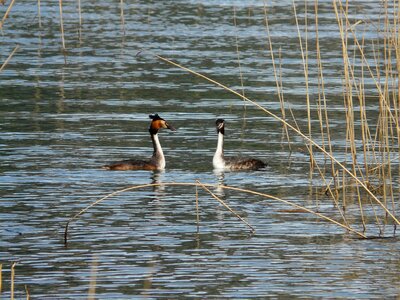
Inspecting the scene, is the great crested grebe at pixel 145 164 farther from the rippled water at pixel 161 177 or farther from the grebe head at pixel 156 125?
the grebe head at pixel 156 125

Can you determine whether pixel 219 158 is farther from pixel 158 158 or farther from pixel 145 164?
pixel 145 164

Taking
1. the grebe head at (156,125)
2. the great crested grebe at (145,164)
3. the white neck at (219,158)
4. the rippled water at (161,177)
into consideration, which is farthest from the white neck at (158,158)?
the white neck at (219,158)

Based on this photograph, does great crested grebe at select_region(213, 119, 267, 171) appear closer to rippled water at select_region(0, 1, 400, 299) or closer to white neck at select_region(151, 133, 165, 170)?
rippled water at select_region(0, 1, 400, 299)

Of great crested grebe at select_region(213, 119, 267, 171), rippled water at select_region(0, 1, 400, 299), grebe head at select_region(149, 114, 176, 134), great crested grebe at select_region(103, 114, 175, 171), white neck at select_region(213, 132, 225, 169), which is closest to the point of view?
rippled water at select_region(0, 1, 400, 299)

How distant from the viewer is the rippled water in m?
11.0

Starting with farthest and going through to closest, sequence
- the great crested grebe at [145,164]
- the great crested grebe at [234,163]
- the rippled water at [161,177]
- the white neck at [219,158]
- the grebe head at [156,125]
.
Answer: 1. the grebe head at [156,125]
2. the white neck at [219,158]
3. the great crested grebe at [234,163]
4. the great crested grebe at [145,164]
5. the rippled water at [161,177]

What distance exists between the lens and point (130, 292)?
10.3 meters

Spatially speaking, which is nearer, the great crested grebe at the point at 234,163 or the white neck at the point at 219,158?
the great crested grebe at the point at 234,163

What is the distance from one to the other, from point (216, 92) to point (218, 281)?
45.2ft

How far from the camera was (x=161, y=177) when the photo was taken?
16.5 meters

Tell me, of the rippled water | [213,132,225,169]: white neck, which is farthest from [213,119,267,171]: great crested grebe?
the rippled water

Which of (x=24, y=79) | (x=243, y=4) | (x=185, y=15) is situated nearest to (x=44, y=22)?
(x=185, y=15)

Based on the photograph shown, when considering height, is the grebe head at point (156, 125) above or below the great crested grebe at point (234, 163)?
above

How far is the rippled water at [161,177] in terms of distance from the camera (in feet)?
36.0
